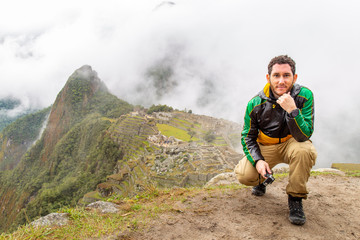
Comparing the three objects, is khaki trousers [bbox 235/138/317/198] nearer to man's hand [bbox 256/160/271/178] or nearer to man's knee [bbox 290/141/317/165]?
man's knee [bbox 290/141/317/165]

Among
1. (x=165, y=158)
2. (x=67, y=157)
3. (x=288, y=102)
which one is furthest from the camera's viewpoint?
(x=67, y=157)

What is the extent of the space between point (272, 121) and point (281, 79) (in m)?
0.45

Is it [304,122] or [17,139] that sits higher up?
[304,122]

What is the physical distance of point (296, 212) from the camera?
2.11 meters

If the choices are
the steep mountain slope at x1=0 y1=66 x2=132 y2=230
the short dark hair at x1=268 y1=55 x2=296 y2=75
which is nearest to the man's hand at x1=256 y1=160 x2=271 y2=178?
the short dark hair at x1=268 y1=55 x2=296 y2=75

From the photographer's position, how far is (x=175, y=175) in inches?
534

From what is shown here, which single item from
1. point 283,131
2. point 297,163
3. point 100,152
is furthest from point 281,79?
point 100,152

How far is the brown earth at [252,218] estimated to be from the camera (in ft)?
6.42

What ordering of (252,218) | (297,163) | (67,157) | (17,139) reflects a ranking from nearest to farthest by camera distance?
(297,163) → (252,218) → (67,157) → (17,139)

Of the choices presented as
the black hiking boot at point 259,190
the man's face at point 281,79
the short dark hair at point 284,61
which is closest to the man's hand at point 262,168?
the man's face at point 281,79

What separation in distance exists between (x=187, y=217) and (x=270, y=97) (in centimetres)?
157

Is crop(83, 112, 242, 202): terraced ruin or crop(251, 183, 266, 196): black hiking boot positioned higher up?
crop(251, 183, 266, 196): black hiking boot

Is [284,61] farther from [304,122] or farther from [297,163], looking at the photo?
[297,163]

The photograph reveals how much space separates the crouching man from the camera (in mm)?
2057
